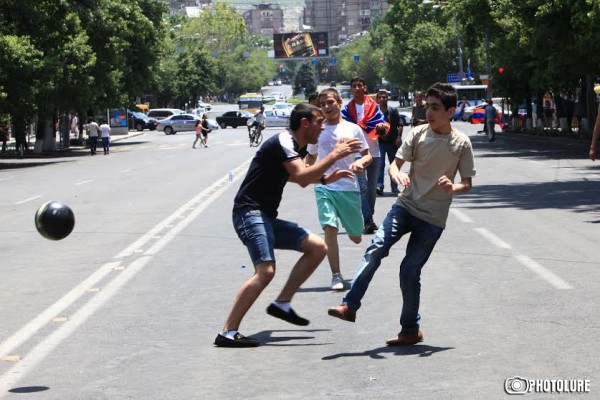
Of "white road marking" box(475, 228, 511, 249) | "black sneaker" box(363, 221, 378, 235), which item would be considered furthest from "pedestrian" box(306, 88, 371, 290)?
→ "black sneaker" box(363, 221, 378, 235)

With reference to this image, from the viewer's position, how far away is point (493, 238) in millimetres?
15289

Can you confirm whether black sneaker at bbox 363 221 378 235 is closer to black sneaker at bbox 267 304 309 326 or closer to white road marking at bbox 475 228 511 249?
white road marking at bbox 475 228 511 249

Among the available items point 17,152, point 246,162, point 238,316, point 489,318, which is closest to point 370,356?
point 238,316

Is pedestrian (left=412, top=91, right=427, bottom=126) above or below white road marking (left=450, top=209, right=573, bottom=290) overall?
above

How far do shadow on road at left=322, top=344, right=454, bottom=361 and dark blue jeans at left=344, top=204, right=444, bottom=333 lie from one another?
158 millimetres

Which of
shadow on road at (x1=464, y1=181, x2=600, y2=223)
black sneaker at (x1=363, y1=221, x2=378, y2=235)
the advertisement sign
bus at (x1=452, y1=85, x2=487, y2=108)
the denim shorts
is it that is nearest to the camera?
the denim shorts

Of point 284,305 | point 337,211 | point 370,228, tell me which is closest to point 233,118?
point 370,228

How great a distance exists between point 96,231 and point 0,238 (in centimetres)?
136

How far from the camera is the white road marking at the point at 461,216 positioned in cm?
1764

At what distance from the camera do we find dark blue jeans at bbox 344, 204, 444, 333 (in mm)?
8469

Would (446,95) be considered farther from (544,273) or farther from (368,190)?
(368,190)

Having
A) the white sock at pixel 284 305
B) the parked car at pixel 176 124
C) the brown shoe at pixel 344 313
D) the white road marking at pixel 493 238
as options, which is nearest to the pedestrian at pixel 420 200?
the brown shoe at pixel 344 313

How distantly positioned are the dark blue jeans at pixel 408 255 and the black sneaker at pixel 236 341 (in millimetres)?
744

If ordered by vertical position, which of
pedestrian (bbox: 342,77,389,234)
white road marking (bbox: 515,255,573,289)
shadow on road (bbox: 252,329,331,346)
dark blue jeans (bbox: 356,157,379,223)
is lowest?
white road marking (bbox: 515,255,573,289)
